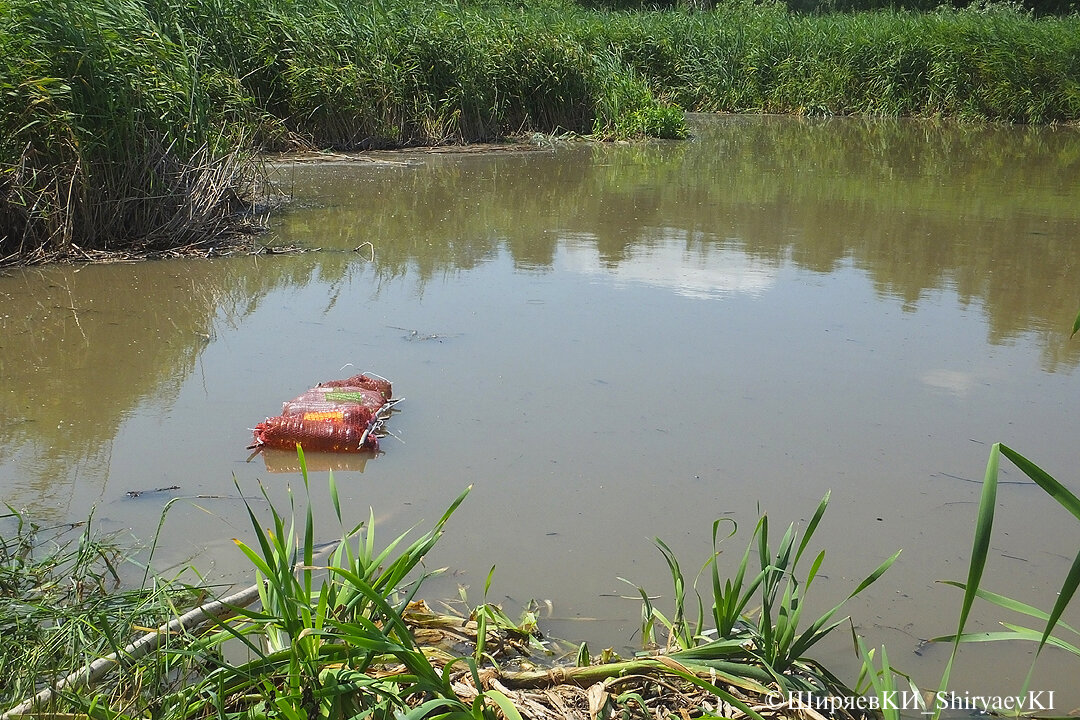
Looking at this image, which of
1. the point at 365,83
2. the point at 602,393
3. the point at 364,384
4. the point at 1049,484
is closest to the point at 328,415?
the point at 364,384

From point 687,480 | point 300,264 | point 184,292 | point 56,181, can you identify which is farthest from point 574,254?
point 687,480

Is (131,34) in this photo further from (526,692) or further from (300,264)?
(526,692)

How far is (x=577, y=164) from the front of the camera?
43.0 ft

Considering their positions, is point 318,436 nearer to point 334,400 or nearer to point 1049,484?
point 334,400

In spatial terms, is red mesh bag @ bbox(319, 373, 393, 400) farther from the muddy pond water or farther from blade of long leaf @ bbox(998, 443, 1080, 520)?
blade of long leaf @ bbox(998, 443, 1080, 520)

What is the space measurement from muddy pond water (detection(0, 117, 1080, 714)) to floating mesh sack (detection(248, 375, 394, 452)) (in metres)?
0.09

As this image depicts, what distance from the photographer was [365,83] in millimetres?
12680

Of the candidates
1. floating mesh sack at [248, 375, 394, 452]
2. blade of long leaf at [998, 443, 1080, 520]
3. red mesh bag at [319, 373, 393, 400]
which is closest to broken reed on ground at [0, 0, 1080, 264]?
red mesh bag at [319, 373, 393, 400]

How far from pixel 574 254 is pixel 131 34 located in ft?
12.4

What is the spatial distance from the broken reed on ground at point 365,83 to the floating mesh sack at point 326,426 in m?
3.55

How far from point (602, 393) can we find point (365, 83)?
8.90 meters

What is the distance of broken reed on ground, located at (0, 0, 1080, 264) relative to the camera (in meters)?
6.89

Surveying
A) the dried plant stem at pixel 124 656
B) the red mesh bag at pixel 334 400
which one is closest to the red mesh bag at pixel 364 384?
the red mesh bag at pixel 334 400

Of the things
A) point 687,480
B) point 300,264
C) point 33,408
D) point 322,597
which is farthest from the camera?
point 300,264
